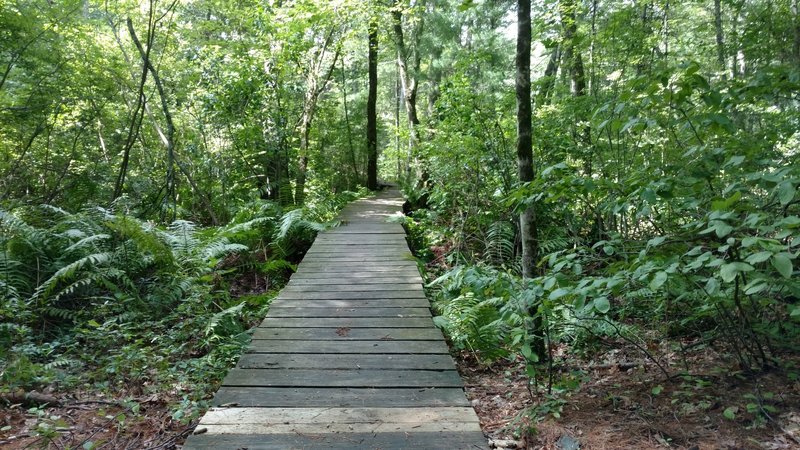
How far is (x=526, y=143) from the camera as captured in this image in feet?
15.1

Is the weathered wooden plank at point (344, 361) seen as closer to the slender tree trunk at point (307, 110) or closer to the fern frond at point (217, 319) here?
the fern frond at point (217, 319)

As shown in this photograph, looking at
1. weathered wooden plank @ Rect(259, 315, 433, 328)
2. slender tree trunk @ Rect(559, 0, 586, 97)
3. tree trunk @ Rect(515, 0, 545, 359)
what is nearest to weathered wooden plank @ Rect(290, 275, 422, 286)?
weathered wooden plank @ Rect(259, 315, 433, 328)

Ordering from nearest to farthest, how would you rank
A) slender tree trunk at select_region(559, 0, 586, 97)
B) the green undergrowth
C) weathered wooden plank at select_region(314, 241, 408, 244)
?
the green undergrowth < slender tree trunk at select_region(559, 0, 586, 97) < weathered wooden plank at select_region(314, 241, 408, 244)

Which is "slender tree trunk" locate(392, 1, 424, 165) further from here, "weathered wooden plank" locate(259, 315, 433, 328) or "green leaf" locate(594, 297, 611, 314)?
"green leaf" locate(594, 297, 611, 314)

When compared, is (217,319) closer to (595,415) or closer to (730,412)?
(595,415)

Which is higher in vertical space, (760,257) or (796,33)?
(796,33)

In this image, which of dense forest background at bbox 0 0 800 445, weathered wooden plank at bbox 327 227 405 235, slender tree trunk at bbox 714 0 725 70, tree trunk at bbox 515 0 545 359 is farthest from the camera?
weathered wooden plank at bbox 327 227 405 235

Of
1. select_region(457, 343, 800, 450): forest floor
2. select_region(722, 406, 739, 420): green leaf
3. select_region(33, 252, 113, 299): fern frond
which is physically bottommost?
select_region(457, 343, 800, 450): forest floor

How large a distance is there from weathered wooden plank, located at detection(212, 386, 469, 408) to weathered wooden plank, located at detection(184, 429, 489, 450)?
15.5 inches

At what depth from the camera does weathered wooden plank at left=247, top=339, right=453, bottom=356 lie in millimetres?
4305

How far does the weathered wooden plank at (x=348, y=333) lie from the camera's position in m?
4.61

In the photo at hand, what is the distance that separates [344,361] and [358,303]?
1.49m

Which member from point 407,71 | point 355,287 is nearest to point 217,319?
point 355,287

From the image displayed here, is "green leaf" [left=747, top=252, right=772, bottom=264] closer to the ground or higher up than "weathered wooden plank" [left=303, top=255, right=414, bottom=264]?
higher up
